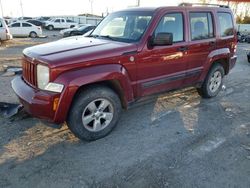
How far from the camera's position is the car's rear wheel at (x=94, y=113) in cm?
378

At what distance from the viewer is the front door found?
4.36 metres

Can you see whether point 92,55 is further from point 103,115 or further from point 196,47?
point 196,47

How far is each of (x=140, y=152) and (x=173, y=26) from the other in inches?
92.8

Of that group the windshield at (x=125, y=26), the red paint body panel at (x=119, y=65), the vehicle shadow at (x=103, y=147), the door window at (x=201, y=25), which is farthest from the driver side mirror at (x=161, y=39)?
the vehicle shadow at (x=103, y=147)

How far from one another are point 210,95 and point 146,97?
2131 millimetres

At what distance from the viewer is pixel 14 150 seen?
3750 millimetres

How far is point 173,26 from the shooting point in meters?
4.75

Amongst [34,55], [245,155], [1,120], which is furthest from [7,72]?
[245,155]

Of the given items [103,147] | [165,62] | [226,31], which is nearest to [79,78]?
[103,147]

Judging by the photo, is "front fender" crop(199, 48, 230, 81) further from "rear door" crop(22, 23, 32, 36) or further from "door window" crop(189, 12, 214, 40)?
"rear door" crop(22, 23, 32, 36)

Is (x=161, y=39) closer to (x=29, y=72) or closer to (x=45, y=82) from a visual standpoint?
(x=45, y=82)

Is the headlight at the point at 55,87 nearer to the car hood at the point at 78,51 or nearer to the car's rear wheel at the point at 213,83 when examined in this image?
the car hood at the point at 78,51

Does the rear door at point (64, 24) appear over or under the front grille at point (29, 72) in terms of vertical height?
over

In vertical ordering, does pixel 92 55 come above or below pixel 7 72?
above
